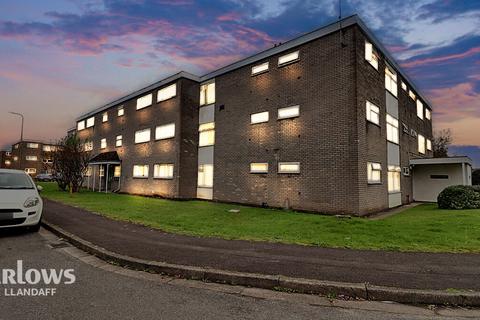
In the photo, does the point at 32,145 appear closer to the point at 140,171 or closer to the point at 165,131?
the point at 140,171

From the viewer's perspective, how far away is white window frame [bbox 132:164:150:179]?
23.8 m

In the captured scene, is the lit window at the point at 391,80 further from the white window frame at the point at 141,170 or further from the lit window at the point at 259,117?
the white window frame at the point at 141,170

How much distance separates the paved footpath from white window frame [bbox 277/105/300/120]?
928 centimetres

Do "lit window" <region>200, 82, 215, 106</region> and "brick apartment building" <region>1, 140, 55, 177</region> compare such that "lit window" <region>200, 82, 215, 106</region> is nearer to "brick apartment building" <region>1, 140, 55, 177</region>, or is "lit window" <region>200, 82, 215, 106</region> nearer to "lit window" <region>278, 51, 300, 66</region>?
"lit window" <region>278, 51, 300, 66</region>

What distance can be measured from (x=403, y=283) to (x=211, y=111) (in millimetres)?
17289

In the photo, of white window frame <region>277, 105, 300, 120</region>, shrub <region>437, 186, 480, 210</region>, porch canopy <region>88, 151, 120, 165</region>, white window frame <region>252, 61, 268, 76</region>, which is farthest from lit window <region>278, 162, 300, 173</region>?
porch canopy <region>88, 151, 120, 165</region>

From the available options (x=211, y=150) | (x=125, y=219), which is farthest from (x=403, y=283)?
(x=211, y=150)

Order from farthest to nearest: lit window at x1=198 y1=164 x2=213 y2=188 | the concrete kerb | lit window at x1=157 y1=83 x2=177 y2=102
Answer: lit window at x1=157 y1=83 x2=177 y2=102, lit window at x1=198 y1=164 x2=213 y2=188, the concrete kerb

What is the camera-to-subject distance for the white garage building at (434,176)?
19.4 m

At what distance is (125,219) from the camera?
433 inches

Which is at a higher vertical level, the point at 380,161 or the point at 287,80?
the point at 287,80

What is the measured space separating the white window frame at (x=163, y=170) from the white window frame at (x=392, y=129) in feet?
46.3

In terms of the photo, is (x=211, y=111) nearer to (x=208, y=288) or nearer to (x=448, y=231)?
(x=448, y=231)

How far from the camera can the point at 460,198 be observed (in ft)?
47.8
